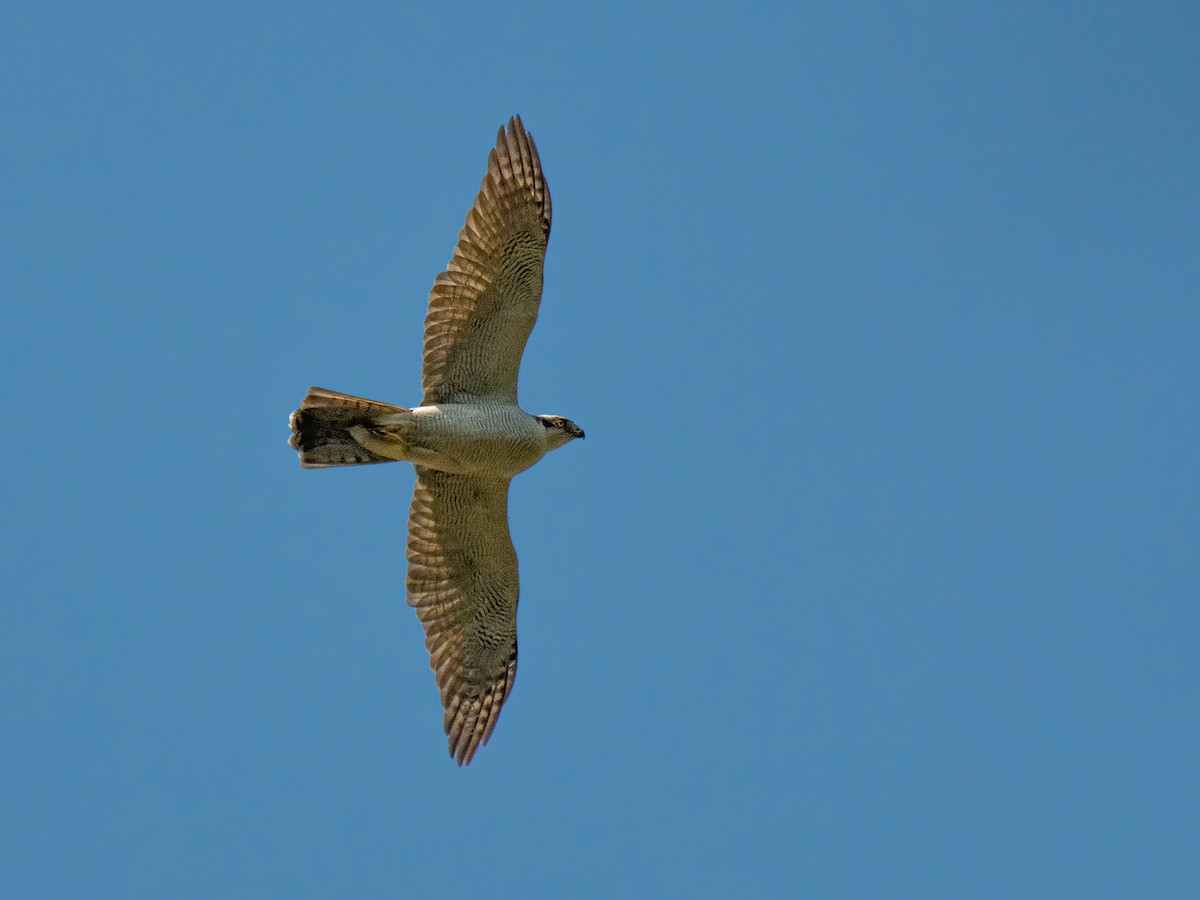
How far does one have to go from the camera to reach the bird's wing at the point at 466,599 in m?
14.6

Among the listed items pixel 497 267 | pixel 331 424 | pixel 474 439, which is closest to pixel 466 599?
pixel 474 439

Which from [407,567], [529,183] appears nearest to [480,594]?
[407,567]

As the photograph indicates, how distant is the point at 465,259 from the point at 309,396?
1.91 meters

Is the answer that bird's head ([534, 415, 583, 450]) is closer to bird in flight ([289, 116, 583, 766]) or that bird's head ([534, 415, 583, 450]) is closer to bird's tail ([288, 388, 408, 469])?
bird in flight ([289, 116, 583, 766])

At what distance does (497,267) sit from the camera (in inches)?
533

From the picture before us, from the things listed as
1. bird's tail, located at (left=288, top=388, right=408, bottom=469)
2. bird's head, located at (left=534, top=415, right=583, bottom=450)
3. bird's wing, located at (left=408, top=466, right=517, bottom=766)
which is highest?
bird's head, located at (left=534, top=415, right=583, bottom=450)

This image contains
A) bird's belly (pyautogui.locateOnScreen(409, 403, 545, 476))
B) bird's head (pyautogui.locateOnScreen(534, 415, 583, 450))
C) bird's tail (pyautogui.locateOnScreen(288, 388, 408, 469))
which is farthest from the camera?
bird's head (pyautogui.locateOnScreen(534, 415, 583, 450))

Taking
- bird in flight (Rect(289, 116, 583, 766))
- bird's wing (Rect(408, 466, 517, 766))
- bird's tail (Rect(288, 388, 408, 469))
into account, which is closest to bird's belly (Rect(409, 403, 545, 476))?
bird in flight (Rect(289, 116, 583, 766))

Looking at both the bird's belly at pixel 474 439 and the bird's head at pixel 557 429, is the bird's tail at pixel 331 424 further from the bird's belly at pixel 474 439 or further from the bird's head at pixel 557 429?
the bird's head at pixel 557 429

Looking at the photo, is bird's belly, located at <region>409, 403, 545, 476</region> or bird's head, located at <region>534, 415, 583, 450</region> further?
bird's head, located at <region>534, 415, 583, 450</region>

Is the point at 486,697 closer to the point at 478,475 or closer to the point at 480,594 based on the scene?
the point at 480,594

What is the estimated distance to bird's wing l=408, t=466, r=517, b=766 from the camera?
48.0 feet

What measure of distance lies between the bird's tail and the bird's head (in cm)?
147

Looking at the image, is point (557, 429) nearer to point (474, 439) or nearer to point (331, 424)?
point (474, 439)
